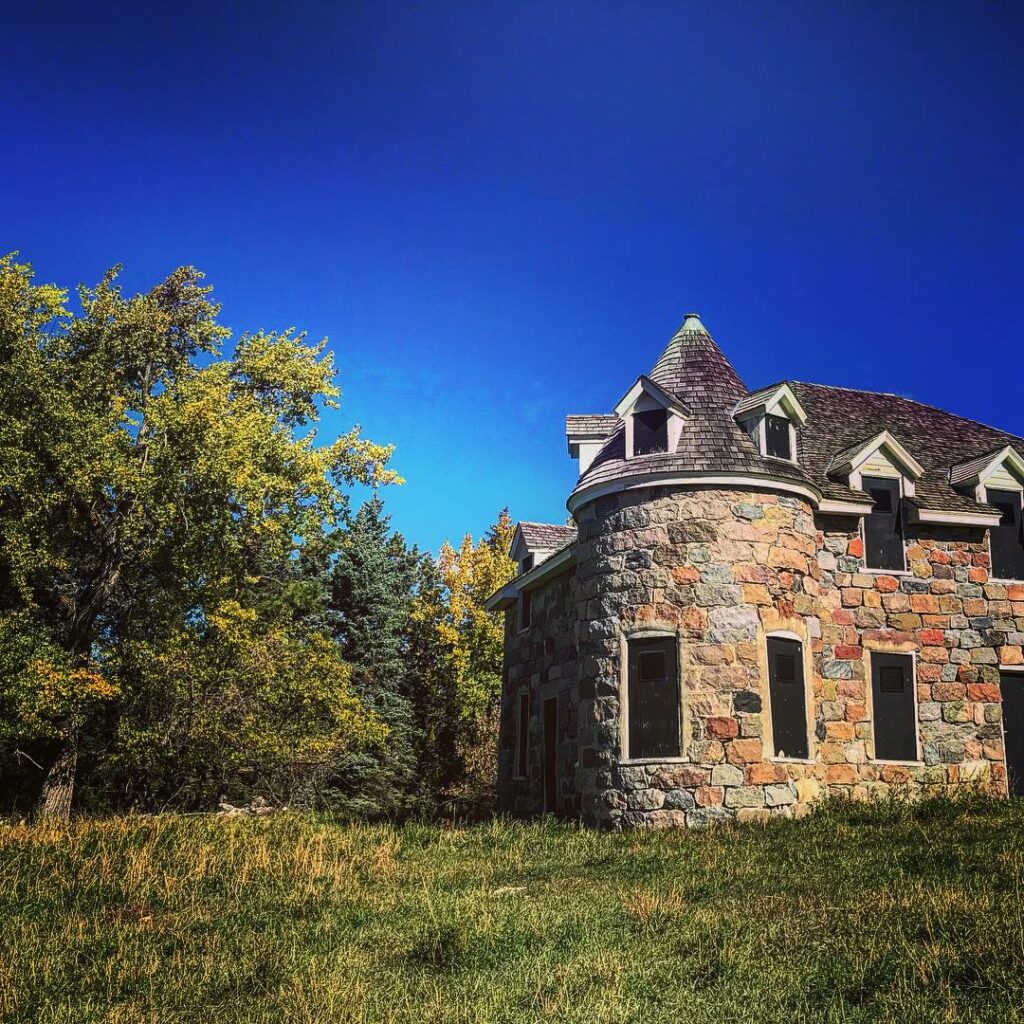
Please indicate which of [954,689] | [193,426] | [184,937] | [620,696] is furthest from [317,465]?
[184,937]

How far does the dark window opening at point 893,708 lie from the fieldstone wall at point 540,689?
570 cm

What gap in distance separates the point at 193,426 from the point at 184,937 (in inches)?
579

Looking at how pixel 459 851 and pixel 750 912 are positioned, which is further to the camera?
pixel 459 851

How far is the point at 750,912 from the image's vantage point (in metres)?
9.16

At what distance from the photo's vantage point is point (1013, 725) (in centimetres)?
1964

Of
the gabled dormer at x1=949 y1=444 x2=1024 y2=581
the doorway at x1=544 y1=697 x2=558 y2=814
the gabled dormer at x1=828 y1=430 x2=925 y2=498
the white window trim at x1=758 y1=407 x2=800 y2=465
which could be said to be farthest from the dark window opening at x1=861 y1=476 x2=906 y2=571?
the doorway at x1=544 y1=697 x2=558 y2=814

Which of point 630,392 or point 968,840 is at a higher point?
point 630,392

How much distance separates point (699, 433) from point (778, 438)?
1765mm

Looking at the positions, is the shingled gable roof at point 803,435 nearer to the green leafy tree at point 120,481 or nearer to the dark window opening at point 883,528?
the dark window opening at point 883,528

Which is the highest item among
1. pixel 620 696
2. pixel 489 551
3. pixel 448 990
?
pixel 489 551

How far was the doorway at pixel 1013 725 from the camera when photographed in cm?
1930

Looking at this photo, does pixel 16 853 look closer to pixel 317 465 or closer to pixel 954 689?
pixel 317 465

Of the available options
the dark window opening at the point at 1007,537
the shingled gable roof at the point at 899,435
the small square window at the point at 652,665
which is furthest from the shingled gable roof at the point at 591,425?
the dark window opening at the point at 1007,537

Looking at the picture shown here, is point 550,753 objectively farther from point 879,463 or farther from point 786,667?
point 879,463
